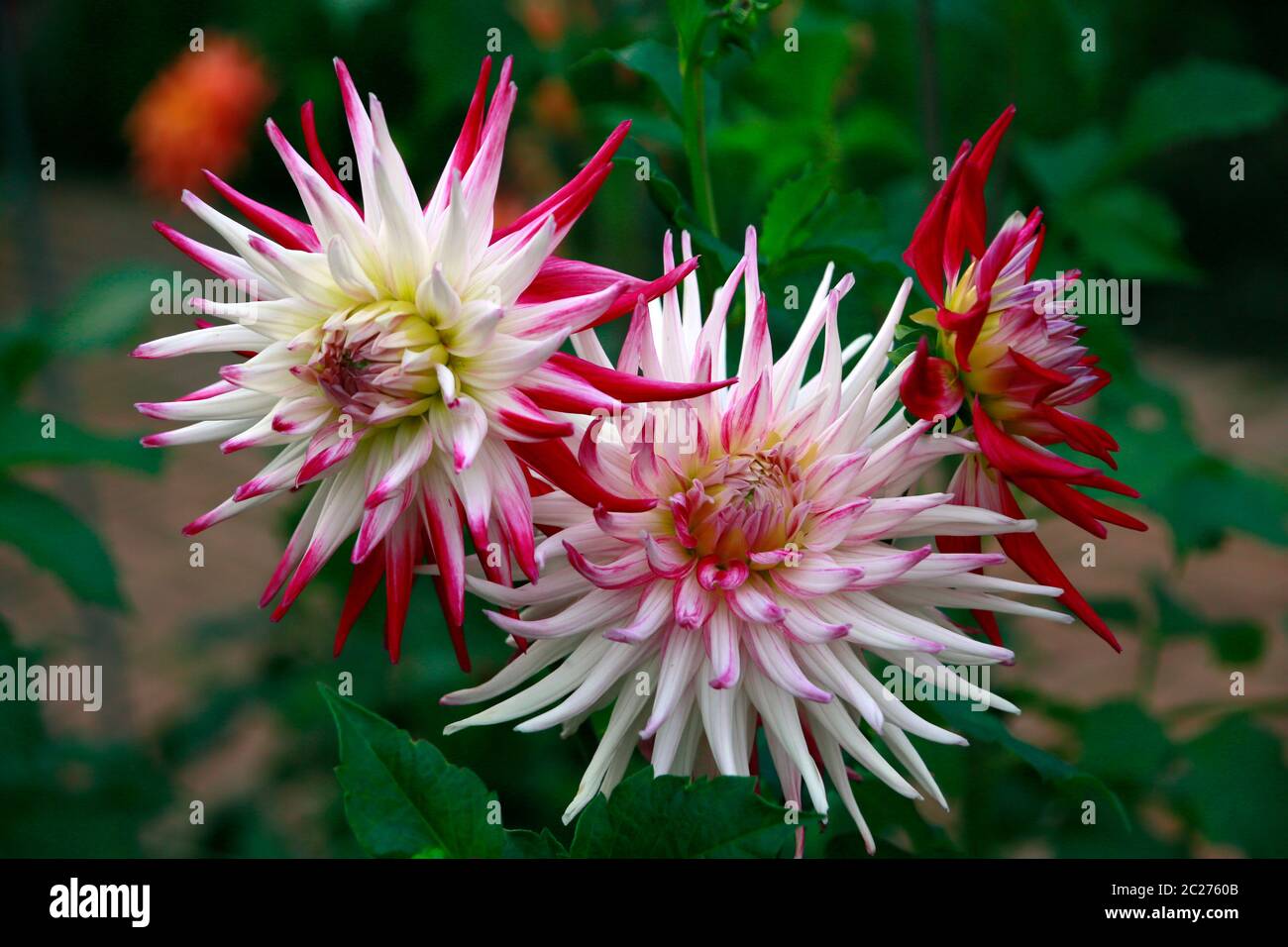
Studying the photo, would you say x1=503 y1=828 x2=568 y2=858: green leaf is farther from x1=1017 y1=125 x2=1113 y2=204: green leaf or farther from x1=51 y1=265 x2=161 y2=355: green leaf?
x1=1017 y1=125 x2=1113 y2=204: green leaf

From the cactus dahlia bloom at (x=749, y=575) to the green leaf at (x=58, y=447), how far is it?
1109 mm

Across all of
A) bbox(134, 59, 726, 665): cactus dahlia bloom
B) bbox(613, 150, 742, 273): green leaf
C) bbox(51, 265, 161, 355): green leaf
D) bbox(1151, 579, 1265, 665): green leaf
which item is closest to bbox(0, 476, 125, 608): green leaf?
bbox(51, 265, 161, 355): green leaf

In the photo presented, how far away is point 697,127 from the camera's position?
1.05 metres

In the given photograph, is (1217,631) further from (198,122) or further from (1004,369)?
(198,122)

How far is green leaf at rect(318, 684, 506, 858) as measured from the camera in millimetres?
788

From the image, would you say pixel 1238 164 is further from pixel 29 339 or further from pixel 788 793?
pixel 29 339

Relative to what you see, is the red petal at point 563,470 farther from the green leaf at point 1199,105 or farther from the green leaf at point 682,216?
the green leaf at point 1199,105

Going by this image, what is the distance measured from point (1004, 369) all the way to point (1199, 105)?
4.94ft

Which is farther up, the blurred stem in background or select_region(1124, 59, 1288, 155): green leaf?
select_region(1124, 59, 1288, 155): green leaf

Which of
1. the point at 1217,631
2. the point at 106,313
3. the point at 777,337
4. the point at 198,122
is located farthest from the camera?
the point at 198,122

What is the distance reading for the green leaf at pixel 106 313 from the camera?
191 centimetres

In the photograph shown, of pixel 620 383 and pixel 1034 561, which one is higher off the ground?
pixel 620 383

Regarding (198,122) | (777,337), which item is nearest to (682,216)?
(777,337)

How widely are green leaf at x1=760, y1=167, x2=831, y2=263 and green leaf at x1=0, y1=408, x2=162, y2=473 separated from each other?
1049 mm
